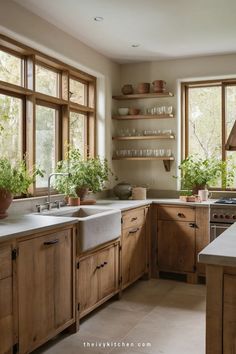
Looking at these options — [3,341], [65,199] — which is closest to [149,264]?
[65,199]

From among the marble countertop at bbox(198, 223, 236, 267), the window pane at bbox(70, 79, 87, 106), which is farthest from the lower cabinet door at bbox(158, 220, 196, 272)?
the marble countertop at bbox(198, 223, 236, 267)

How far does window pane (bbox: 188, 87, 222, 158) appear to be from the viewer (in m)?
5.05

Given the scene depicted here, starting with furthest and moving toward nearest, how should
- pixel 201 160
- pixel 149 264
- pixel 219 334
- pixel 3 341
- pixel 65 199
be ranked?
pixel 201 160
pixel 149 264
pixel 65 199
pixel 3 341
pixel 219 334

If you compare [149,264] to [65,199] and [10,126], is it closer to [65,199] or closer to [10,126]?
[65,199]

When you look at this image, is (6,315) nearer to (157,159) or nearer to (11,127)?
(11,127)

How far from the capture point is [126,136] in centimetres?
520

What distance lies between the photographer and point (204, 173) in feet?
15.8

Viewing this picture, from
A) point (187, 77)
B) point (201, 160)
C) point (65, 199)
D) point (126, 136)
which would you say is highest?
point (187, 77)

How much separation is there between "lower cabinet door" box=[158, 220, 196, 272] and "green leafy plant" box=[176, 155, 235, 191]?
1.93 feet

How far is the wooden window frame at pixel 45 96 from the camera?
3.61 metres

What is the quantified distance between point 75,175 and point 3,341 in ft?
6.69

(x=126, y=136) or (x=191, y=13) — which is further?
(x=126, y=136)

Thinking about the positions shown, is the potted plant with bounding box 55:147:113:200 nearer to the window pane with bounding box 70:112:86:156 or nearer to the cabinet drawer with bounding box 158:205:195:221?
the window pane with bounding box 70:112:86:156

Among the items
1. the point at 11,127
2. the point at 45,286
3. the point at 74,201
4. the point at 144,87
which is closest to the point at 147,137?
the point at 144,87
